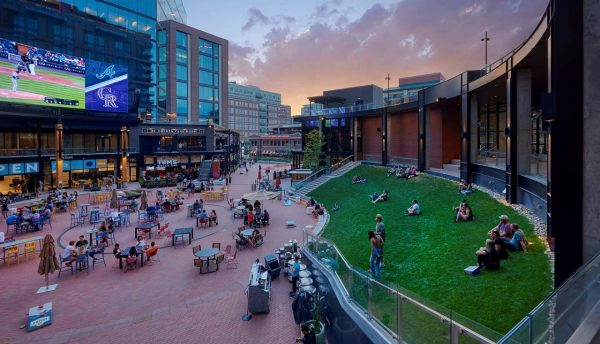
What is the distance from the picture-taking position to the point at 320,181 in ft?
124

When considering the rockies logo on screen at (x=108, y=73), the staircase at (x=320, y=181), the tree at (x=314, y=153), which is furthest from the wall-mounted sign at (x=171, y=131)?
the staircase at (x=320, y=181)

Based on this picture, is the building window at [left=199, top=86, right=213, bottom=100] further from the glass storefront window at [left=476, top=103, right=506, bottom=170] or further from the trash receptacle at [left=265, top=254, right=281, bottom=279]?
the trash receptacle at [left=265, top=254, right=281, bottom=279]

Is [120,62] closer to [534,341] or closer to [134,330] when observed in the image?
[134,330]

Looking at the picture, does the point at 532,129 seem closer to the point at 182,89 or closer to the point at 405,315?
the point at 405,315

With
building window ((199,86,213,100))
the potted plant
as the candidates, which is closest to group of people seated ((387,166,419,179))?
the potted plant

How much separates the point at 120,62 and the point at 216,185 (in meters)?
30.2

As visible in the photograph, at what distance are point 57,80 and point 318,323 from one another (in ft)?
147

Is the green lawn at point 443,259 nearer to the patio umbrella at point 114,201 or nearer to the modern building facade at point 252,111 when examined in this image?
the patio umbrella at point 114,201

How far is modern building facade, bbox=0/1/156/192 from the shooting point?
125 feet

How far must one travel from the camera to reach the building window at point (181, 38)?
79.3 meters

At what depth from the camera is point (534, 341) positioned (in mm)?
4309

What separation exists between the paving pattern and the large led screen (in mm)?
28868

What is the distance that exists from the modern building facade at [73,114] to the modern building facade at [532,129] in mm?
37972

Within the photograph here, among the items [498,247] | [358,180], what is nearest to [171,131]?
[358,180]
